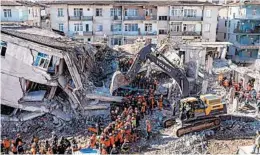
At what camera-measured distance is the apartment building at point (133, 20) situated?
1724 inches

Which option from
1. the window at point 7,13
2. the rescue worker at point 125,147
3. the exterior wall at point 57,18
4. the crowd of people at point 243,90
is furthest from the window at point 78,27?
the rescue worker at point 125,147

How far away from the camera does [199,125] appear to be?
1948cm

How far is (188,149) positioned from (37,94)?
10.6 meters

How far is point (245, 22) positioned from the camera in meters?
47.3

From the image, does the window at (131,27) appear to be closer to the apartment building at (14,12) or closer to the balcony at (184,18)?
the balcony at (184,18)

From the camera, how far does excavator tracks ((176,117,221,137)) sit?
19083mm

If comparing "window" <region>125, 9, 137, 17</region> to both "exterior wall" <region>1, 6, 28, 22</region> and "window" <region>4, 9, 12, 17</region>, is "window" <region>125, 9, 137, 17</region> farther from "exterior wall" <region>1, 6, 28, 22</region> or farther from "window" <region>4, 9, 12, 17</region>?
"window" <region>4, 9, 12, 17</region>

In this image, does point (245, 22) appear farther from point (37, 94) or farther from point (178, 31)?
point (37, 94)

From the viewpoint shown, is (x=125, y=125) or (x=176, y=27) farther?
(x=176, y=27)

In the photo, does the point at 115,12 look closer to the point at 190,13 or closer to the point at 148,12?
the point at 148,12

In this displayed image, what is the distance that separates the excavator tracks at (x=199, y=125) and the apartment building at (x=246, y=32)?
97.5 ft

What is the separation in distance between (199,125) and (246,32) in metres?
31.9

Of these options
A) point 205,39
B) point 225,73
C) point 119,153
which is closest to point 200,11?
point 205,39

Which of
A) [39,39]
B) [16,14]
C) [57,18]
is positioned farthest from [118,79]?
[16,14]
